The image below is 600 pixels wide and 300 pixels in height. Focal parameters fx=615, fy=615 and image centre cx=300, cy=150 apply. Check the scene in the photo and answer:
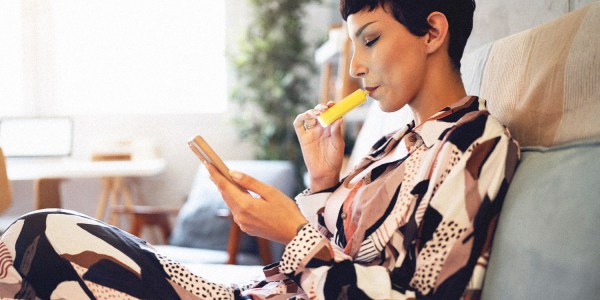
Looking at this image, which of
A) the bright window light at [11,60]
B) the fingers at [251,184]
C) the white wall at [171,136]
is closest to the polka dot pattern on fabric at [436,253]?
the fingers at [251,184]

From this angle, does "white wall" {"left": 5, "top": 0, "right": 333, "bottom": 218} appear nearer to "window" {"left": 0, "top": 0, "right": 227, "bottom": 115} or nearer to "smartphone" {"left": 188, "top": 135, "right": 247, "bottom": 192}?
"window" {"left": 0, "top": 0, "right": 227, "bottom": 115}

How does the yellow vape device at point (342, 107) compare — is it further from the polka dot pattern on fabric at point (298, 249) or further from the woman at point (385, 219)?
the polka dot pattern on fabric at point (298, 249)

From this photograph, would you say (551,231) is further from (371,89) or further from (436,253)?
(371,89)

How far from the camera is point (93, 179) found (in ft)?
14.9

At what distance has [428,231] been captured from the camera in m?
0.89

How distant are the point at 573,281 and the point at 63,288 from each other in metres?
0.74

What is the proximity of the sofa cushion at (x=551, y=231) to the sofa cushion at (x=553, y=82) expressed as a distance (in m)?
0.05

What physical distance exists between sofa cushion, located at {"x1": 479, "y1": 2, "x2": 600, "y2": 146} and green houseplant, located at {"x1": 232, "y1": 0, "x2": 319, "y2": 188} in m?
3.10

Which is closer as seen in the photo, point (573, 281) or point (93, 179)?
point (573, 281)

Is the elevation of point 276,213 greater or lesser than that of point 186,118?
greater

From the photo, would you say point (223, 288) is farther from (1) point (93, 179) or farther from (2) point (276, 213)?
(1) point (93, 179)

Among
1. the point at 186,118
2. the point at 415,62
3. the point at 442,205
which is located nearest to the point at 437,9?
the point at 415,62

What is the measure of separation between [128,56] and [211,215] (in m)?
2.04

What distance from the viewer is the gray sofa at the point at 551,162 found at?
683 mm
